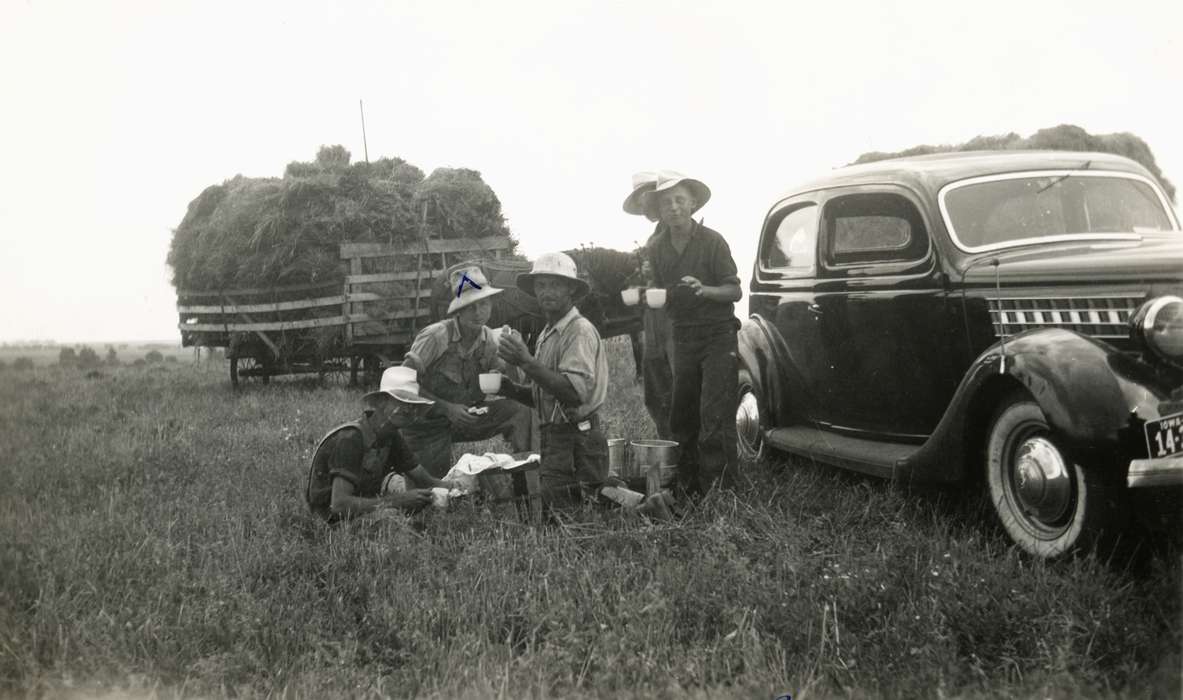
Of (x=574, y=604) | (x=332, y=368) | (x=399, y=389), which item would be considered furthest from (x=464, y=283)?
(x=332, y=368)

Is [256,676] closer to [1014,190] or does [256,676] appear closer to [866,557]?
[866,557]

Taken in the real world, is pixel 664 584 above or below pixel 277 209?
below

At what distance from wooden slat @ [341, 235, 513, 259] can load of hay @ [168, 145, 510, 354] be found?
11cm

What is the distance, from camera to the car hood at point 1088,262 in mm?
3529

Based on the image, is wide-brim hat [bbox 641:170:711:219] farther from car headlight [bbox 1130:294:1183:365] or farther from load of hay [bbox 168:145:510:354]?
load of hay [bbox 168:145:510:354]

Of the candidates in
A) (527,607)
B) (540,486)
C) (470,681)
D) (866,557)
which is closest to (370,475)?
(540,486)

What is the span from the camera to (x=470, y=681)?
9.07 feet

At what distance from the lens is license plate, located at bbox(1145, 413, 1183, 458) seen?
3.17 m

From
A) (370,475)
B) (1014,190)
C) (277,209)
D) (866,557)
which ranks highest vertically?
(277,209)

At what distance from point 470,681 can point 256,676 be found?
0.74 m

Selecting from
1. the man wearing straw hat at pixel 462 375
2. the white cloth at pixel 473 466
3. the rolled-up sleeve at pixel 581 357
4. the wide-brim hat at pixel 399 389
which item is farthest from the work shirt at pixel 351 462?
the rolled-up sleeve at pixel 581 357

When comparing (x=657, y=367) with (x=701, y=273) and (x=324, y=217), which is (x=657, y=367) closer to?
(x=701, y=273)

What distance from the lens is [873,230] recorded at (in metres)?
5.42

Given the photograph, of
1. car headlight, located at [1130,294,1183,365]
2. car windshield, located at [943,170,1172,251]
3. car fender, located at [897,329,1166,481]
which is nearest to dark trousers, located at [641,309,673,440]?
car windshield, located at [943,170,1172,251]
